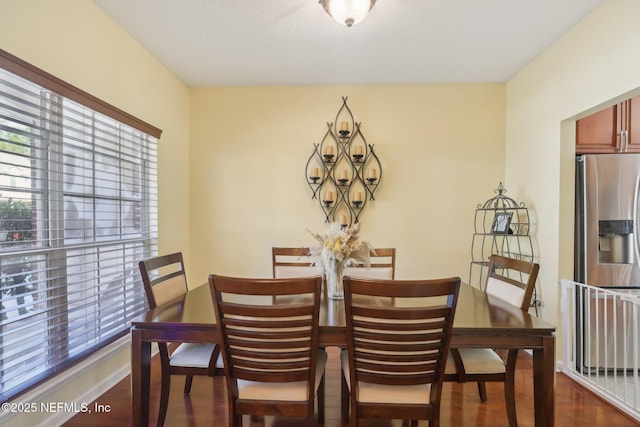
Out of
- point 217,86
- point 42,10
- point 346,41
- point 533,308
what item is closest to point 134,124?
point 42,10

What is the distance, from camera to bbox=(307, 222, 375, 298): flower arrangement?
1829 mm

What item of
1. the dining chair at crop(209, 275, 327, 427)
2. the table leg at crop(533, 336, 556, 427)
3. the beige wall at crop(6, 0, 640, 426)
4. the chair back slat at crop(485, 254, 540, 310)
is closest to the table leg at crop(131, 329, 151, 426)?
the dining chair at crop(209, 275, 327, 427)

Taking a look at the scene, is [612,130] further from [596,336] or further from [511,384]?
[511,384]

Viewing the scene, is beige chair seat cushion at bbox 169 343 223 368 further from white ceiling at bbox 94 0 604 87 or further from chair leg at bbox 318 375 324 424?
white ceiling at bbox 94 0 604 87

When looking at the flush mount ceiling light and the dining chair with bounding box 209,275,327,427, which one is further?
the flush mount ceiling light

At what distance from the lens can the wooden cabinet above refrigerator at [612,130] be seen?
2520mm

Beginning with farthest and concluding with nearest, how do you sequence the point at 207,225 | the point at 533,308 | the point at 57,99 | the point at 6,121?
the point at 207,225 → the point at 533,308 → the point at 57,99 → the point at 6,121

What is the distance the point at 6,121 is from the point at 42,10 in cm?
68

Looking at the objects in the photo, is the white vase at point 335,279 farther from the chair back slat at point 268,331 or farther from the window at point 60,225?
the window at point 60,225

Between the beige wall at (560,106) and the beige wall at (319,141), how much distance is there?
356 mm

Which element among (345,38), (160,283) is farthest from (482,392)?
(345,38)

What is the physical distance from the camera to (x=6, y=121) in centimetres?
157

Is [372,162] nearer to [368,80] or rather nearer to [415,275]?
[368,80]

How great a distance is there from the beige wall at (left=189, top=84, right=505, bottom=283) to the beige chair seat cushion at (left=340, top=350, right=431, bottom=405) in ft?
6.63
